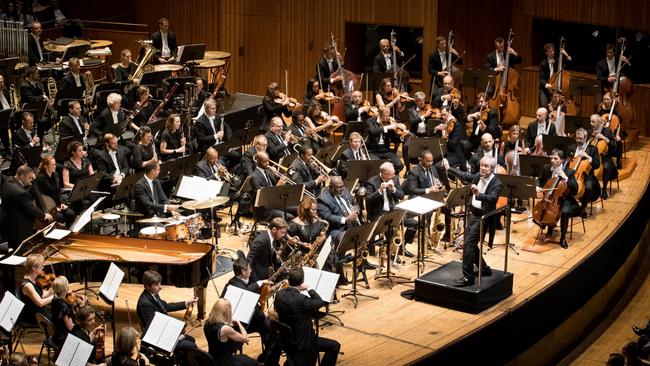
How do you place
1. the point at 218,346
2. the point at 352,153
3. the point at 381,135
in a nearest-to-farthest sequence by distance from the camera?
the point at 218,346 → the point at 352,153 → the point at 381,135

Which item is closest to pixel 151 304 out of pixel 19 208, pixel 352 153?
pixel 19 208

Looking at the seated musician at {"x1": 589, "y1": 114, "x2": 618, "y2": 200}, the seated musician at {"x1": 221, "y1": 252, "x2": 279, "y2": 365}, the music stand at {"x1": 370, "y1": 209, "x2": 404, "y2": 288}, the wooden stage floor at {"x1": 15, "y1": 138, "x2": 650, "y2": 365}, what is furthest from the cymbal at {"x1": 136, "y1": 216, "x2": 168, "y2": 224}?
the seated musician at {"x1": 589, "y1": 114, "x2": 618, "y2": 200}

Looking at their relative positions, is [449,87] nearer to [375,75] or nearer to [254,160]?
[375,75]

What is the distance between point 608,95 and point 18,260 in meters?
8.88

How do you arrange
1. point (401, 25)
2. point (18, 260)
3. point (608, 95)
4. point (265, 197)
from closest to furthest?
point (18, 260) → point (265, 197) → point (608, 95) → point (401, 25)

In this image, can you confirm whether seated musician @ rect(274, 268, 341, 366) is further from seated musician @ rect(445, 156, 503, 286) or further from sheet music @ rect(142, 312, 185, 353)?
seated musician @ rect(445, 156, 503, 286)

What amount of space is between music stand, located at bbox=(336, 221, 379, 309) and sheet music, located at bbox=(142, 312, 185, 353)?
90.9 inches

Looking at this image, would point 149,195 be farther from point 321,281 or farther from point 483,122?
point 483,122

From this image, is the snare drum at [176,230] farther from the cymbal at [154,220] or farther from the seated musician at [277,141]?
the seated musician at [277,141]

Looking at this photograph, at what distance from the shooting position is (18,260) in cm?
916

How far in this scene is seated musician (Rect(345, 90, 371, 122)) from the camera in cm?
1461

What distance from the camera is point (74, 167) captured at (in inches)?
457

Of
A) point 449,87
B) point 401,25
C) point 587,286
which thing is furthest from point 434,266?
point 401,25

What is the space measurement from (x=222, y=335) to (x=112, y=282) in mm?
1266
